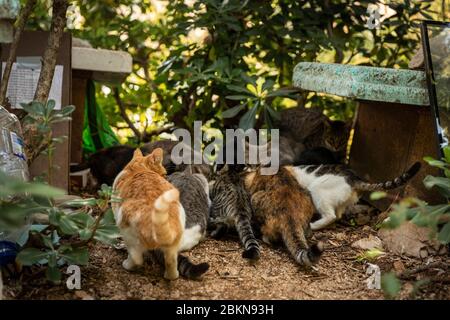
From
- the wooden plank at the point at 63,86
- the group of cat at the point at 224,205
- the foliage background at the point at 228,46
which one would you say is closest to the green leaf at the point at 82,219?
the group of cat at the point at 224,205

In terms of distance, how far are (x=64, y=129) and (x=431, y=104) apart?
9.52 ft

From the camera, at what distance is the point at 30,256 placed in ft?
9.79

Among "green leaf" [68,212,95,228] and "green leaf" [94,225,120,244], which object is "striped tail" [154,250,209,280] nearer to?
"green leaf" [94,225,120,244]

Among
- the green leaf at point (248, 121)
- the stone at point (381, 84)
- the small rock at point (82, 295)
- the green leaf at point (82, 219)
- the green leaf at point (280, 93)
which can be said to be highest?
the stone at point (381, 84)

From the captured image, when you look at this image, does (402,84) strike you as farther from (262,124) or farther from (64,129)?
(64,129)

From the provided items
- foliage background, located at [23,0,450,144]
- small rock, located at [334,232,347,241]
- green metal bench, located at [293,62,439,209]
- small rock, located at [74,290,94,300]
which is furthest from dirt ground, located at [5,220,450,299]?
foliage background, located at [23,0,450,144]

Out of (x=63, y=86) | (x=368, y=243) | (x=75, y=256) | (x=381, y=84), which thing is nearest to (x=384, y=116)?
(x=381, y=84)

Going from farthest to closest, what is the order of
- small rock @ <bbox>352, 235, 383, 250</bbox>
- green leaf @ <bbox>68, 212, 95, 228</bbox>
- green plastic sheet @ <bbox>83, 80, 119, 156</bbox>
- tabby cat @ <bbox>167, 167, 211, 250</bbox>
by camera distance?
green plastic sheet @ <bbox>83, 80, 119, 156</bbox> < small rock @ <bbox>352, 235, 383, 250</bbox> < tabby cat @ <bbox>167, 167, 211, 250</bbox> < green leaf @ <bbox>68, 212, 95, 228</bbox>

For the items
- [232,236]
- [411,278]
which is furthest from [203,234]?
[411,278]

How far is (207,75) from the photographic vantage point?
5.07m

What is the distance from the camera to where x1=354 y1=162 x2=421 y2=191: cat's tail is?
3.94 metres

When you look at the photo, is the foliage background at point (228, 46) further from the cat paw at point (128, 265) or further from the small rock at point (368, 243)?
the cat paw at point (128, 265)

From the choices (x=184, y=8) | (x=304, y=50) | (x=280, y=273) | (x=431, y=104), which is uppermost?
(x=184, y=8)

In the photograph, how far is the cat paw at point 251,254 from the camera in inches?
142
